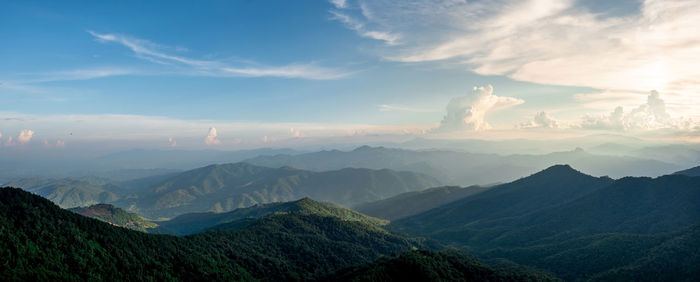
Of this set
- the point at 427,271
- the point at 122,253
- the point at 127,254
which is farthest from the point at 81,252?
the point at 427,271

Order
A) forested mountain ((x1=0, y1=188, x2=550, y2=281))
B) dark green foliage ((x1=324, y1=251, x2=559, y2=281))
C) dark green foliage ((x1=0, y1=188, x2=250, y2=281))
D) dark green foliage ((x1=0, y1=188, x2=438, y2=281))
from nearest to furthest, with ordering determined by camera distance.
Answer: dark green foliage ((x1=0, y1=188, x2=250, y2=281)) → dark green foliage ((x1=0, y1=188, x2=438, y2=281)) → forested mountain ((x1=0, y1=188, x2=550, y2=281)) → dark green foliage ((x1=324, y1=251, x2=559, y2=281))

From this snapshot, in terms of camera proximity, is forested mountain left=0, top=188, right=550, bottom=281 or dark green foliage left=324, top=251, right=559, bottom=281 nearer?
forested mountain left=0, top=188, right=550, bottom=281

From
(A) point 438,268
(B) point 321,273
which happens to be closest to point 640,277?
(A) point 438,268

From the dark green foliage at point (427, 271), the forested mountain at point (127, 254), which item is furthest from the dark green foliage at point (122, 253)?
the dark green foliage at point (427, 271)

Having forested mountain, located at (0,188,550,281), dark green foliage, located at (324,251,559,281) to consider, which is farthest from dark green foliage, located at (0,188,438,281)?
dark green foliage, located at (324,251,559,281)

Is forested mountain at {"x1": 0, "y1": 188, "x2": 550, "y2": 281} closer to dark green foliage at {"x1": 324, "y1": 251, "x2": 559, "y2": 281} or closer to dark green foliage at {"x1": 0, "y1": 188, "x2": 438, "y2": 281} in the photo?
dark green foliage at {"x1": 0, "y1": 188, "x2": 438, "y2": 281}

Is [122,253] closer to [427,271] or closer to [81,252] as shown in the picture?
[81,252]

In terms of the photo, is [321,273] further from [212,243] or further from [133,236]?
[133,236]
